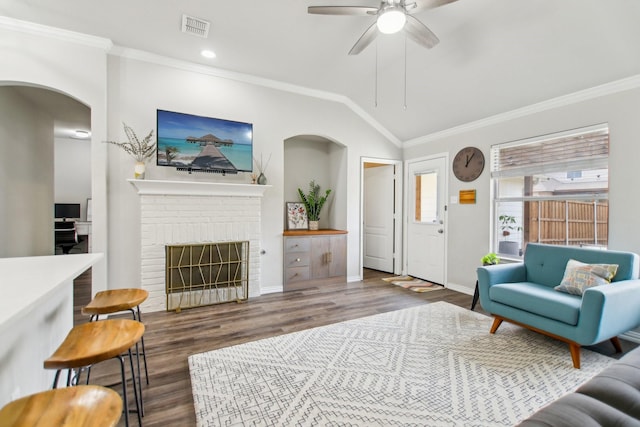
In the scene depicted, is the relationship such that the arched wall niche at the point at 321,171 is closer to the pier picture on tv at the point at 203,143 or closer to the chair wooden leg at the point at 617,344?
the pier picture on tv at the point at 203,143

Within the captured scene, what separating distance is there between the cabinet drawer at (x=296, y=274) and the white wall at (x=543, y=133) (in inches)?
87.4

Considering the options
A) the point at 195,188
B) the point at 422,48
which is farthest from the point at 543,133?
the point at 195,188

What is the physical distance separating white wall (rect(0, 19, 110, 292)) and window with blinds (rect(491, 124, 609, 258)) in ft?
16.0

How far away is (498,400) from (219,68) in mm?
4443

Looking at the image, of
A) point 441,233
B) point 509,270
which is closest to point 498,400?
point 509,270

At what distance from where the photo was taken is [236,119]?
4035mm

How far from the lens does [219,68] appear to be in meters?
3.87

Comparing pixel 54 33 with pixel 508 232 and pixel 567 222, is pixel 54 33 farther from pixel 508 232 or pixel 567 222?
pixel 567 222

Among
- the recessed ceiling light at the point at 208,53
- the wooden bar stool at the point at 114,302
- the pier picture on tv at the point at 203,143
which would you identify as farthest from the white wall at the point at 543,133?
the wooden bar stool at the point at 114,302

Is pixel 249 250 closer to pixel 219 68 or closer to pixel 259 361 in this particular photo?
pixel 259 361

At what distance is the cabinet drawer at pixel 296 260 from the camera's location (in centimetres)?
439

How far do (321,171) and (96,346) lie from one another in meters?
4.44

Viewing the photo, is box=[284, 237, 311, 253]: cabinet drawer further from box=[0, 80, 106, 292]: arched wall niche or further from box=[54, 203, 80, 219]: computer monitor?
box=[54, 203, 80, 219]: computer monitor

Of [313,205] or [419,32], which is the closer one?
[419,32]
